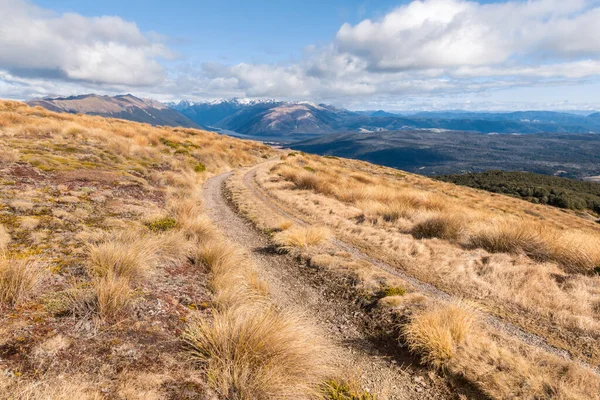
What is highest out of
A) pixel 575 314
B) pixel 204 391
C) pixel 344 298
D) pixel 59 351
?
pixel 59 351

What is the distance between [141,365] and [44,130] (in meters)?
25.8

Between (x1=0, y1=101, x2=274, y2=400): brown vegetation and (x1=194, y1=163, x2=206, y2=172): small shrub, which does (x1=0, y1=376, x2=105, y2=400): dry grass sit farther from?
(x1=194, y1=163, x2=206, y2=172): small shrub

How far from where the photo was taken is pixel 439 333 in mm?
5285

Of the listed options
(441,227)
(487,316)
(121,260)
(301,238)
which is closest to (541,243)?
(441,227)

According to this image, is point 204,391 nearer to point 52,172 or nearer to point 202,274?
point 202,274

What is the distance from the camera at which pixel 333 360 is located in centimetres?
512

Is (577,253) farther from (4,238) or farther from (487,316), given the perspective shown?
(4,238)

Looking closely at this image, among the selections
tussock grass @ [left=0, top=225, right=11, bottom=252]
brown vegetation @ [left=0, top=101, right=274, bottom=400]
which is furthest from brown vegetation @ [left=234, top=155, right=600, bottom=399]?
tussock grass @ [left=0, top=225, right=11, bottom=252]

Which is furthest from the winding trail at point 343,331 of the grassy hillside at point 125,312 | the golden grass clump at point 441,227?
the golden grass clump at point 441,227

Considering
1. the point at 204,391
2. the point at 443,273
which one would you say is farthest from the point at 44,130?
the point at 443,273

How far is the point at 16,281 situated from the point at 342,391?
17.5ft

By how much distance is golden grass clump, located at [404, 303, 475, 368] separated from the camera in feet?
16.8

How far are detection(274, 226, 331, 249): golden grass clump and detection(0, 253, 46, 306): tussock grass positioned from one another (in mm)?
7085

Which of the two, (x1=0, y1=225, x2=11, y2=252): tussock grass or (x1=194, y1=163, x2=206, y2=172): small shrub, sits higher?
(x1=0, y1=225, x2=11, y2=252): tussock grass
